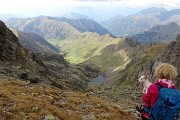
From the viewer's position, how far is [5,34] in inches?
3556

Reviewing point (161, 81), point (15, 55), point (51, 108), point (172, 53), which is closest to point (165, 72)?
point (161, 81)

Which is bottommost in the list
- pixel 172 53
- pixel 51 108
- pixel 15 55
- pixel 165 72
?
pixel 172 53

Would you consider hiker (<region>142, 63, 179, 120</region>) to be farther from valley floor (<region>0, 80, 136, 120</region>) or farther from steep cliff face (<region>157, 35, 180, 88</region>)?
steep cliff face (<region>157, 35, 180, 88</region>)

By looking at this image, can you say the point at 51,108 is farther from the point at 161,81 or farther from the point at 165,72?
the point at 165,72

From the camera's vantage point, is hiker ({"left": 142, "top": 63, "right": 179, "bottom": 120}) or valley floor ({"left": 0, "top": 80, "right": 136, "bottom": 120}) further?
valley floor ({"left": 0, "top": 80, "right": 136, "bottom": 120})

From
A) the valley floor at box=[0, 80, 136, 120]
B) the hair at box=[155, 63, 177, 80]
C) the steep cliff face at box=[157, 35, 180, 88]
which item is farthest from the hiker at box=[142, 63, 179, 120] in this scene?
the steep cliff face at box=[157, 35, 180, 88]

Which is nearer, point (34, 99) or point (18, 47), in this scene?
point (34, 99)

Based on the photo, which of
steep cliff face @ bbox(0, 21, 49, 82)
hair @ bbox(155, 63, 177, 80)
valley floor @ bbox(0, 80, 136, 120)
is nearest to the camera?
hair @ bbox(155, 63, 177, 80)

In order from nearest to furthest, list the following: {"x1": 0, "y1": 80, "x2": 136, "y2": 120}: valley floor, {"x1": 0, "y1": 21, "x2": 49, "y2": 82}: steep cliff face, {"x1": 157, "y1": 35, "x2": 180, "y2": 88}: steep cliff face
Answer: {"x1": 0, "y1": 80, "x2": 136, "y2": 120}: valley floor
{"x1": 0, "y1": 21, "x2": 49, "y2": 82}: steep cliff face
{"x1": 157, "y1": 35, "x2": 180, "y2": 88}: steep cliff face

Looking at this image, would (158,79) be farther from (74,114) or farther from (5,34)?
(5,34)

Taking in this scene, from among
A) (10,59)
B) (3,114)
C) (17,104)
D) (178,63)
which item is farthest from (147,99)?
(178,63)

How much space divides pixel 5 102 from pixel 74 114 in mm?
4927

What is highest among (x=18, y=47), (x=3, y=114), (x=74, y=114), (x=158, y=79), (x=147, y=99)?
(x=158, y=79)

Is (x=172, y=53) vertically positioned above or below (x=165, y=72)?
below
